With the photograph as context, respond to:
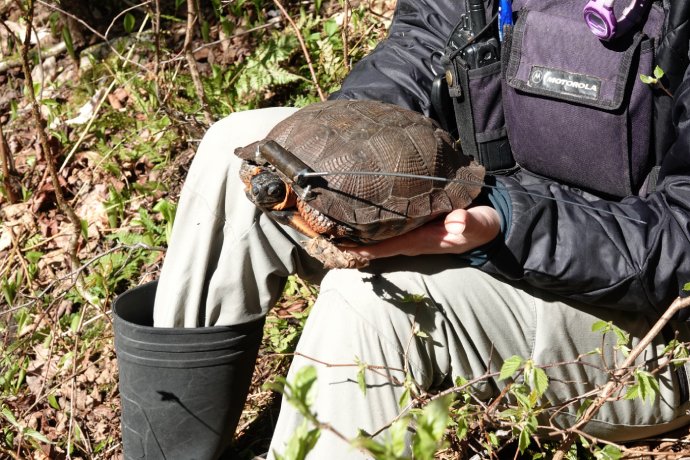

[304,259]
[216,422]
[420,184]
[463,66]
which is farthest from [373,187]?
[216,422]

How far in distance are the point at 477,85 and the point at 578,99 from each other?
34 centimetres

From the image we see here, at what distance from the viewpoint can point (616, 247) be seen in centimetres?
209

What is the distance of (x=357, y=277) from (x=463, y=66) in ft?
2.71

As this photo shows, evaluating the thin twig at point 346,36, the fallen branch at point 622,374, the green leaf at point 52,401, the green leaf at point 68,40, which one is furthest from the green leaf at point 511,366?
the green leaf at point 68,40

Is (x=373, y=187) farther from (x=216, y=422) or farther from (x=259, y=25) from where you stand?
(x=259, y=25)

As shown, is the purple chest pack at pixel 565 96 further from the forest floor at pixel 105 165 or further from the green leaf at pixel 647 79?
the forest floor at pixel 105 165

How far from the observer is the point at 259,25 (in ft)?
15.3

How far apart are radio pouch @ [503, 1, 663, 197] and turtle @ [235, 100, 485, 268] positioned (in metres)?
0.37

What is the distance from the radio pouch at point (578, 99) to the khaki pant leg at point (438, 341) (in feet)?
1.46

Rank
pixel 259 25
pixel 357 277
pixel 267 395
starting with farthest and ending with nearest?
pixel 259 25 < pixel 267 395 < pixel 357 277

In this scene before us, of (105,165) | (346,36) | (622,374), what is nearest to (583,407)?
(622,374)

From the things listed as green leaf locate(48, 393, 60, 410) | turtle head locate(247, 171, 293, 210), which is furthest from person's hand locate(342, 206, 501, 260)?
green leaf locate(48, 393, 60, 410)

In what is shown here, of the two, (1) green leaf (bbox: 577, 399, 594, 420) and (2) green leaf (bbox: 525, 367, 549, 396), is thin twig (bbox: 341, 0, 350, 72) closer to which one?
(1) green leaf (bbox: 577, 399, 594, 420)

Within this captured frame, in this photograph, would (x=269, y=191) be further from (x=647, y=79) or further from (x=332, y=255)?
(x=647, y=79)
